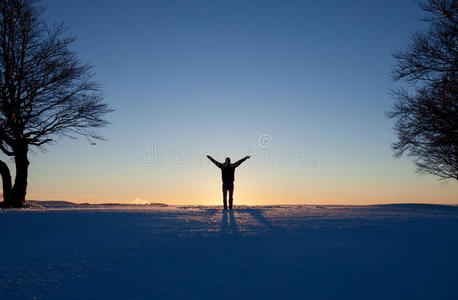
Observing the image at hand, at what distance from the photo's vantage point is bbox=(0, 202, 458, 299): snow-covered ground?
469 centimetres

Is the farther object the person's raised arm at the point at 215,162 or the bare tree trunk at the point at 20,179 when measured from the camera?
the bare tree trunk at the point at 20,179

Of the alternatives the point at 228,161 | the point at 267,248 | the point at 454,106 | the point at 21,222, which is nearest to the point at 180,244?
the point at 267,248

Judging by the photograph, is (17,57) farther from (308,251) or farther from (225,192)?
(308,251)

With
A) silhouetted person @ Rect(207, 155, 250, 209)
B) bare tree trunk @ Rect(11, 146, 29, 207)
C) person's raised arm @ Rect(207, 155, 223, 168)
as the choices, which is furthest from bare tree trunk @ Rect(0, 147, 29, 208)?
silhouetted person @ Rect(207, 155, 250, 209)

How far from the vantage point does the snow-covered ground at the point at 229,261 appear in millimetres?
4688

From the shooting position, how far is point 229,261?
5.84 m

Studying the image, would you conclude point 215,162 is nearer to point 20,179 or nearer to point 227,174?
point 227,174

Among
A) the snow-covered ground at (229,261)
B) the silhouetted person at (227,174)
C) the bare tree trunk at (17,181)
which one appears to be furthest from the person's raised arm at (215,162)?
the bare tree trunk at (17,181)

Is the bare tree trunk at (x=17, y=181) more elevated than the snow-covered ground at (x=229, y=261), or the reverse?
the bare tree trunk at (x=17, y=181)

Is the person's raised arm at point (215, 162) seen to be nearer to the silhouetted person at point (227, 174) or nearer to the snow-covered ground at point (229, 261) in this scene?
the silhouetted person at point (227, 174)

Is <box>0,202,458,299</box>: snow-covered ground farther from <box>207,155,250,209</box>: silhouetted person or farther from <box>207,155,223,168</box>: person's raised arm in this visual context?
<box>207,155,223,168</box>: person's raised arm

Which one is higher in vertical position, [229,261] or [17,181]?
[17,181]

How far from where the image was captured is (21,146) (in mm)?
18750

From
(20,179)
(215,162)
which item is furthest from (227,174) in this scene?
(20,179)
